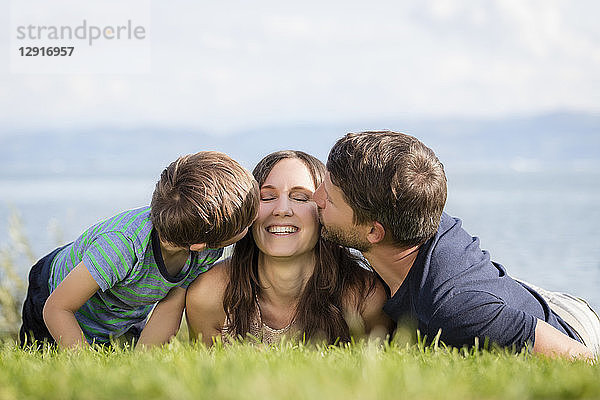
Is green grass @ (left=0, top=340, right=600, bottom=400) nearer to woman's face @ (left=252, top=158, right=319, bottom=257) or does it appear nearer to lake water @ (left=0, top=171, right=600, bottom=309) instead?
woman's face @ (left=252, top=158, right=319, bottom=257)

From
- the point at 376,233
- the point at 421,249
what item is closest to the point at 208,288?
the point at 376,233

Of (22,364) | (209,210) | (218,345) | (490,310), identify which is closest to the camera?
(22,364)

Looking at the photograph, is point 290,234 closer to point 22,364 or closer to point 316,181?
point 316,181

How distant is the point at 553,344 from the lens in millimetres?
3326

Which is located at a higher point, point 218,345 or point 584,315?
point 218,345

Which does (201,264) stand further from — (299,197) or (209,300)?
(299,197)

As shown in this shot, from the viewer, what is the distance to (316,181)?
433 cm

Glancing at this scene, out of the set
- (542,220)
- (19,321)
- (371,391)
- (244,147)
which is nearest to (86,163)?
(244,147)

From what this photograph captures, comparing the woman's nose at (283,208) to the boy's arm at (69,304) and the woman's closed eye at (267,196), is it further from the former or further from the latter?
the boy's arm at (69,304)

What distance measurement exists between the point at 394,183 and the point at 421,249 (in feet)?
1.24

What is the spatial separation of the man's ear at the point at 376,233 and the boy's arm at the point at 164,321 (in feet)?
3.96

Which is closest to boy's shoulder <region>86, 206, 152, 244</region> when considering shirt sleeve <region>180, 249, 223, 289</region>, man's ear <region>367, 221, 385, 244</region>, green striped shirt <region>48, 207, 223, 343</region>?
green striped shirt <region>48, 207, 223, 343</region>

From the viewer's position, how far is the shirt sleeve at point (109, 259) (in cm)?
382

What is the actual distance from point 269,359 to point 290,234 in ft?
5.49
